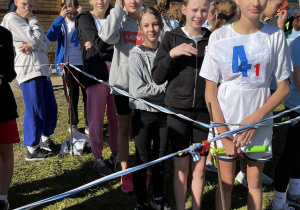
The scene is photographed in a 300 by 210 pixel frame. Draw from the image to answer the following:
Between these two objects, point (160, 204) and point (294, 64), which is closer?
point (294, 64)

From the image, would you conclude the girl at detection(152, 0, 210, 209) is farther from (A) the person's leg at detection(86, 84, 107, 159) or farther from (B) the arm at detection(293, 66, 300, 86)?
(A) the person's leg at detection(86, 84, 107, 159)

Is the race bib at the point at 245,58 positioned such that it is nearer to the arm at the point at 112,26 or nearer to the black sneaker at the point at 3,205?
the arm at the point at 112,26

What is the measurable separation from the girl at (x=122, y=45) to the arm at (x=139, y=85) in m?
0.35

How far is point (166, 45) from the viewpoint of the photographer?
2.69m

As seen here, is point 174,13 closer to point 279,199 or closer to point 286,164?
point 286,164

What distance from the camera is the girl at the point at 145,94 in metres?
2.89

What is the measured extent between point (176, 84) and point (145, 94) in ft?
1.04

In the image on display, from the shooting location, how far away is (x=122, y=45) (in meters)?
3.39

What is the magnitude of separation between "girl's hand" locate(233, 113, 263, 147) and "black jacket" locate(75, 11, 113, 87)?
182 centimetres

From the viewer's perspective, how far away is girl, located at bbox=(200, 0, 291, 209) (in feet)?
7.33

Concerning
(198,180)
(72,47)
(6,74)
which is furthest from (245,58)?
(72,47)

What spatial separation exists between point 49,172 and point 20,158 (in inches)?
26.5

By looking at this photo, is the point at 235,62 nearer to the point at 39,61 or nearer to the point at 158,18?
the point at 158,18

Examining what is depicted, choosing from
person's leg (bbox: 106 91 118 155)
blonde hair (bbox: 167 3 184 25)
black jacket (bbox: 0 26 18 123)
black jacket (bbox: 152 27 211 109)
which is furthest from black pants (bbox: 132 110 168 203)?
blonde hair (bbox: 167 3 184 25)
